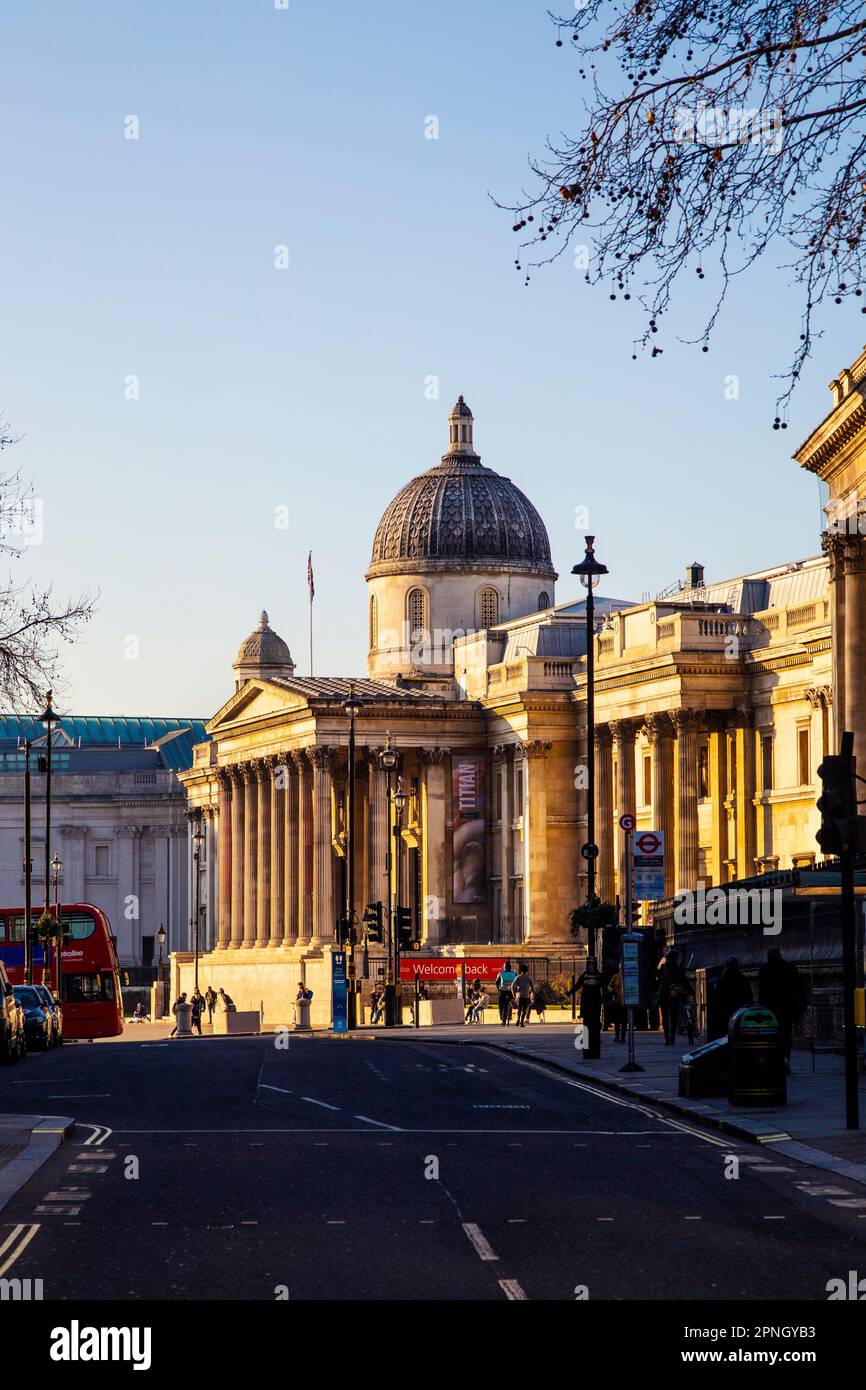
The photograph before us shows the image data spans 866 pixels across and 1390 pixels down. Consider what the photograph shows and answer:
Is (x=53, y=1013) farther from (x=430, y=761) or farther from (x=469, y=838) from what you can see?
(x=430, y=761)

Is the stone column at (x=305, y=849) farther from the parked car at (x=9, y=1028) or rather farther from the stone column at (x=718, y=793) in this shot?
the parked car at (x=9, y=1028)

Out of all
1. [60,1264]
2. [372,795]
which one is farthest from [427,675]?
[60,1264]

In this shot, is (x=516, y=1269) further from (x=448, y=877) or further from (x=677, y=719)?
(x=448, y=877)

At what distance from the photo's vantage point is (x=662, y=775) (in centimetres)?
9806

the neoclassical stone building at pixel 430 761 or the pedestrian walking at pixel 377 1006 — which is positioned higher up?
the neoclassical stone building at pixel 430 761

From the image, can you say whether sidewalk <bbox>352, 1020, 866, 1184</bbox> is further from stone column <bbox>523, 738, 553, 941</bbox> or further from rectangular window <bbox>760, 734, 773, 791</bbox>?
stone column <bbox>523, 738, 553, 941</bbox>

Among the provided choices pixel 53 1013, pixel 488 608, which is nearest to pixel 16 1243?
pixel 53 1013

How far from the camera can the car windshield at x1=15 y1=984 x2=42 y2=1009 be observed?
5412 centimetres

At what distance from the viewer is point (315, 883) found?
114250 mm

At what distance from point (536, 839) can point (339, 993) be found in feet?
119

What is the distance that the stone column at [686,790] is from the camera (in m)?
94.6

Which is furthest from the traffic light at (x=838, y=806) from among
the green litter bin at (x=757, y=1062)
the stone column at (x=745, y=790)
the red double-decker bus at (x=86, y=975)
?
the stone column at (x=745, y=790)

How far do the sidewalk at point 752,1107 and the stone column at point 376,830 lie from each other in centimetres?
5907

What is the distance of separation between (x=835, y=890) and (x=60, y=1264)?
84.0 feet
